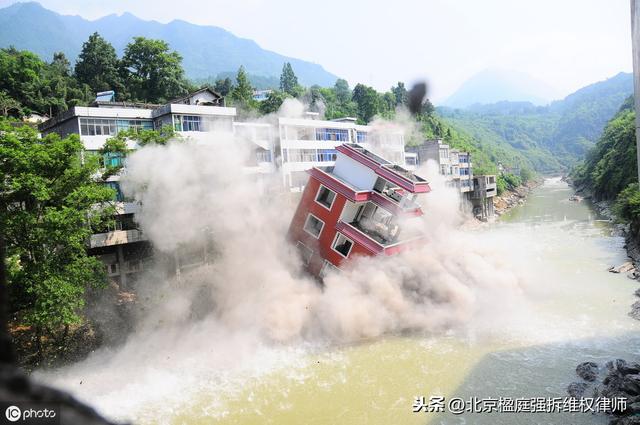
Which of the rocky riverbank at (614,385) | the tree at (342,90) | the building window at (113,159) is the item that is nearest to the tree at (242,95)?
the building window at (113,159)

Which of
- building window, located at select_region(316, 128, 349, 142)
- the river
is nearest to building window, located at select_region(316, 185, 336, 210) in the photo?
the river

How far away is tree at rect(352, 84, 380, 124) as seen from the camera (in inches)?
2758

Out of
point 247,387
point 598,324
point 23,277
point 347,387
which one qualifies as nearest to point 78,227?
point 23,277

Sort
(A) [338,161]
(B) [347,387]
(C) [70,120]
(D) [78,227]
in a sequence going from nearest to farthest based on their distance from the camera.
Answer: (B) [347,387] → (D) [78,227] → (A) [338,161] → (C) [70,120]

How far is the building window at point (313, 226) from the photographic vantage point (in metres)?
21.8

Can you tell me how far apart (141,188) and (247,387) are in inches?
433

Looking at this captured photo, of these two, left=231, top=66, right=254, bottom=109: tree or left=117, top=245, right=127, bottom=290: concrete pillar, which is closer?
left=117, top=245, right=127, bottom=290: concrete pillar

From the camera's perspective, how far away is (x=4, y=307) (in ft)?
4.76

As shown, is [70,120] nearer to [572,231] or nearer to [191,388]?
[191,388]

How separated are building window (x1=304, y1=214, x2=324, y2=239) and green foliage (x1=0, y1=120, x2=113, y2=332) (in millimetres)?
8704

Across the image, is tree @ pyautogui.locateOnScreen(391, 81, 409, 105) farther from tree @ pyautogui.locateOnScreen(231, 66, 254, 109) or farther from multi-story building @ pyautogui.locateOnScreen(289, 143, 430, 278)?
multi-story building @ pyautogui.locateOnScreen(289, 143, 430, 278)

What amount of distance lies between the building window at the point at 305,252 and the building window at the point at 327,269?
0.80m

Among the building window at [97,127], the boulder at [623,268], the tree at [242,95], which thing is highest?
the tree at [242,95]

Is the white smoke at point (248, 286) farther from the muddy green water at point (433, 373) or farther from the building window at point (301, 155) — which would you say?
the building window at point (301, 155)
